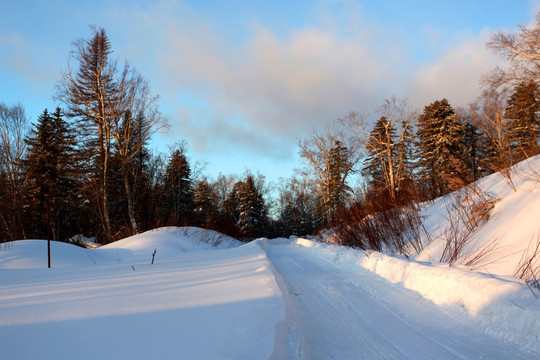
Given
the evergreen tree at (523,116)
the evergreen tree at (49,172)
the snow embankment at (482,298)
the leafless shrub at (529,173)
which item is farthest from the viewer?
the evergreen tree at (523,116)

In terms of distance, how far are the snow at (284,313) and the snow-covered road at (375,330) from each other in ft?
0.05

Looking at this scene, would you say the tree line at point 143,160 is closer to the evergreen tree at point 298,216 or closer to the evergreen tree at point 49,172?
the evergreen tree at point 49,172

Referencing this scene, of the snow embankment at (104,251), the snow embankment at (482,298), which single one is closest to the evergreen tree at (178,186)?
the snow embankment at (104,251)

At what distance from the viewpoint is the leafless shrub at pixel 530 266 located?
3.89 metres

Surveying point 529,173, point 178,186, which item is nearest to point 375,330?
point 529,173

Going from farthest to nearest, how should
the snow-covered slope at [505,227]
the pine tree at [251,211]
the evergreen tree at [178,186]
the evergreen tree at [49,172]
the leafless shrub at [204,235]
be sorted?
the pine tree at [251,211] → the evergreen tree at [178,186] → the evergreen tree at [49,172] → the leafless shrub at [204,235] → the snow-covered slope at [505,227]

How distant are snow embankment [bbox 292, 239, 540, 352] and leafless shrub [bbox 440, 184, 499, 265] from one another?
1.24 metres

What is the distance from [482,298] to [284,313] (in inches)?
102

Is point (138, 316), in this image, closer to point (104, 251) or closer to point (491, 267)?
point (491, 267)

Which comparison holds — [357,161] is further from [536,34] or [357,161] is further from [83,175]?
[83,175]

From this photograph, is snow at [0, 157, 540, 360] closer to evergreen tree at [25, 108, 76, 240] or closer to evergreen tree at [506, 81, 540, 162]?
evergreen tree at [25, 108, 76, 240]

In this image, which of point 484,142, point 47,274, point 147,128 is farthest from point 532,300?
point 484,142

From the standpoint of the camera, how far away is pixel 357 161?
28.3 m

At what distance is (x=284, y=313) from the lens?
10.6 feet
